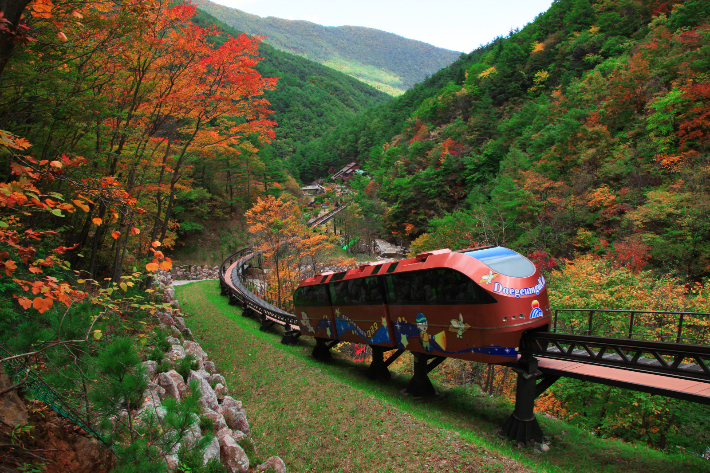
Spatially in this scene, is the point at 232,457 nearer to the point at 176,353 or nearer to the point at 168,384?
the point at 168,384

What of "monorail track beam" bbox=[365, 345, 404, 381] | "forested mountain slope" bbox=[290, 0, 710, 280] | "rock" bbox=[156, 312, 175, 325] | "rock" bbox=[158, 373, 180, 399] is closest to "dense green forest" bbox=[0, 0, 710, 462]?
"forested mountain slope" bbox=[290, 0, 710, 280]

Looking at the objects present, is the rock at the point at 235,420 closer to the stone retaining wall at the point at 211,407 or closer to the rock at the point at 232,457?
the stone retaining wall at the point at 211,407

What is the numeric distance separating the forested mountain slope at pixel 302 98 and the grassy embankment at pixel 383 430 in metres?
78.4

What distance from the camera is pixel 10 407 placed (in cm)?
294

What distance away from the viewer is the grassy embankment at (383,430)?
623 cm

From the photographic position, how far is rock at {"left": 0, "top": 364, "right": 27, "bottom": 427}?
9.35 ft

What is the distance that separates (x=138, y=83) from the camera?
1048 cm

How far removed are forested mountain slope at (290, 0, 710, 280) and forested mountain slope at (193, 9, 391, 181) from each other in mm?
50875

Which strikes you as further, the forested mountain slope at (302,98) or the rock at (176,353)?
the forested mountain slope at (302,98)

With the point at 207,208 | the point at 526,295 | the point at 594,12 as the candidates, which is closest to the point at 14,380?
the point at 526,295

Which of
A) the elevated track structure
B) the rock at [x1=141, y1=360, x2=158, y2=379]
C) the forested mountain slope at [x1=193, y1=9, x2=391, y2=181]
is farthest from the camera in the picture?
the forested mountain slope at [x1=193, y1=9, x2=391, y2=181]

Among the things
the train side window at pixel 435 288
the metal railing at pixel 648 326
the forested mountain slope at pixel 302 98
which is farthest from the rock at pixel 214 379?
the forested mountain slope at pixel 302 98

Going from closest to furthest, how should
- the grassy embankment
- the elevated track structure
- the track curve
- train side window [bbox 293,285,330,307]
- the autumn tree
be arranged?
1. the elevated track structure
2. the grassy embankment
3. train side window [bbox 293,285,330,307]
4. the track curve
5. the autumn tree

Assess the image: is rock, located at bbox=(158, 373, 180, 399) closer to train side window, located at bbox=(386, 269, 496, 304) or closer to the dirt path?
the dirt path
